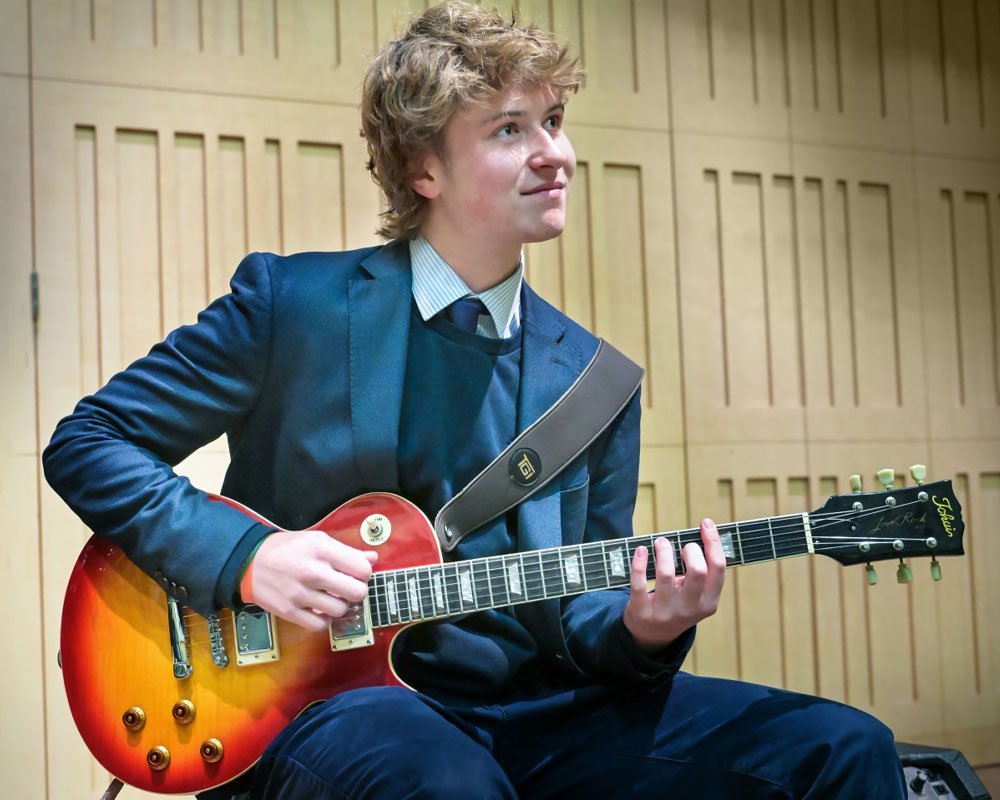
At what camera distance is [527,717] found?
1738mm

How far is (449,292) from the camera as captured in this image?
1922mm

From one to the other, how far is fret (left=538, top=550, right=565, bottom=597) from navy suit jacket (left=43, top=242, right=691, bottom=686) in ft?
0.20

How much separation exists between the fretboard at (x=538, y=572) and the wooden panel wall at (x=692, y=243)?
1500mm

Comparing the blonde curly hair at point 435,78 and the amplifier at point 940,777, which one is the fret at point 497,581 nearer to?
the blonde curly hair at point 435,78

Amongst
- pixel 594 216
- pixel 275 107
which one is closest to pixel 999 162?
pixel 594 216

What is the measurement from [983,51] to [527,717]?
3457mm

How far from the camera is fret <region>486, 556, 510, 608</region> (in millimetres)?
1716

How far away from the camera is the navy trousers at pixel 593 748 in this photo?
1.41 metres

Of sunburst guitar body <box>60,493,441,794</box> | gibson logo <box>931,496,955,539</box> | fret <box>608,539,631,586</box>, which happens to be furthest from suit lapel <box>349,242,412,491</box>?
gibson logo <box>931,496,955,539</box>

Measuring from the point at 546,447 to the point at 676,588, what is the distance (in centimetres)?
33

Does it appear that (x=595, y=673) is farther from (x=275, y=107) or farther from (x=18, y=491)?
(x=275, y=107)

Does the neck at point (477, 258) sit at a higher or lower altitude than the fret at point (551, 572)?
higher

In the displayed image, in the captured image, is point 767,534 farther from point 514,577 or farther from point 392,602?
point 392,602

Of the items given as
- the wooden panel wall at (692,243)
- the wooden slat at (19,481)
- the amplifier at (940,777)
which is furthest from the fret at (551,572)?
the wooden slat at (19,481)
